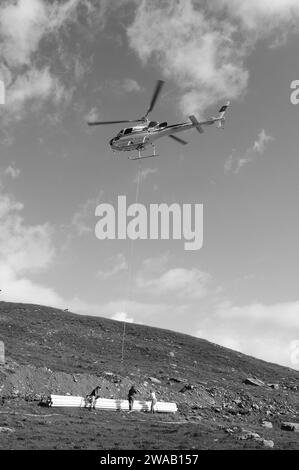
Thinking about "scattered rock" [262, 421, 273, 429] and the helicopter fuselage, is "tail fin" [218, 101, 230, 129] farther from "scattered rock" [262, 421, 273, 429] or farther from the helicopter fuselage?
"scattered rock" [262, 421, 273, 429]

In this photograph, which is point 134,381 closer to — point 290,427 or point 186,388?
point 186,388

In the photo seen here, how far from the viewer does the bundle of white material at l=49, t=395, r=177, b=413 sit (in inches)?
1212

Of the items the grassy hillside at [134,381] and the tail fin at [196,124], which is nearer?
the grassy hillside at [134,381]

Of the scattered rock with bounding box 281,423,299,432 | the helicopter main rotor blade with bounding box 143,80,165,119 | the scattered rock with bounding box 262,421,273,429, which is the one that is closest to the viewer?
the scattered rock with bounding box 281,423,299,432

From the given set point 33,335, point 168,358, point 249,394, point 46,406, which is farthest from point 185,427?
point 33,335

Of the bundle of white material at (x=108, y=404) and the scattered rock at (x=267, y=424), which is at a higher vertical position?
the bundle of white material at (x=108, y=404)

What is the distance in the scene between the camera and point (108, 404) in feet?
107

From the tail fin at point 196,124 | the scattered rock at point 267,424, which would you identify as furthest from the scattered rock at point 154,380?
the tail fin at point 196,124

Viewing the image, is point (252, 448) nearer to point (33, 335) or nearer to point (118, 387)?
point (118, 387)

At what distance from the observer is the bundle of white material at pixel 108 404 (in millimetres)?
30797

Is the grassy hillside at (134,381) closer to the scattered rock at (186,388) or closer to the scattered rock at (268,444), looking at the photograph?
the scattered rock at (186,388)

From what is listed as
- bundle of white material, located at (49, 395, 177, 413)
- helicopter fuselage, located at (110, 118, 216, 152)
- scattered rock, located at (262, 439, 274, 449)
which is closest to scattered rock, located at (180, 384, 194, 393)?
bundle of white material, located at (49, 395, 177, 413)

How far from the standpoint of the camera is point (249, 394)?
4869 cm
